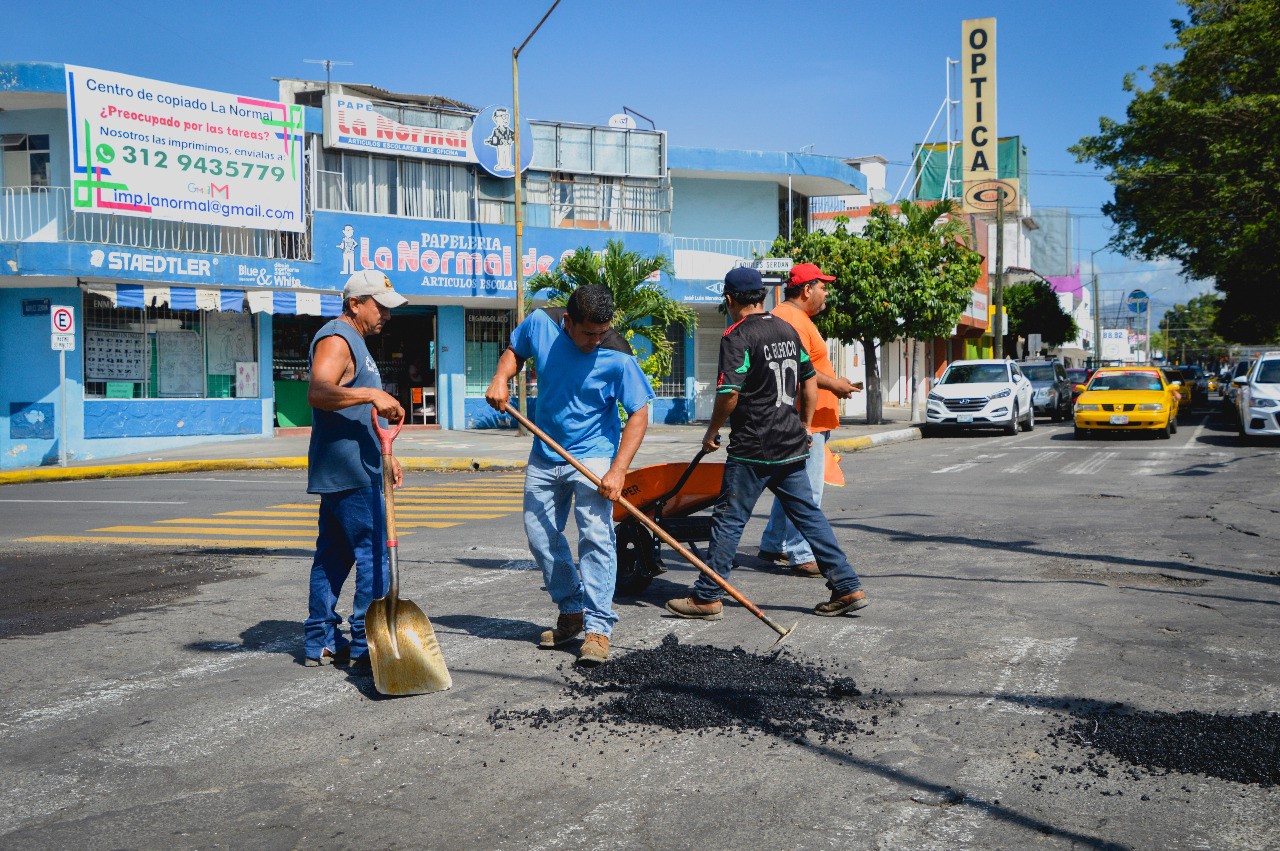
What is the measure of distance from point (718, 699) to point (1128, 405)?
65.8 feet

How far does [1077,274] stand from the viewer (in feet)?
322

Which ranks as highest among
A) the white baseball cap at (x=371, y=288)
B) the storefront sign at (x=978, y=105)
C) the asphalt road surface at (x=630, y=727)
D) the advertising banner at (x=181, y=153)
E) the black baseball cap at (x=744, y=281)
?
the storefront sign at (x=978, y=105)

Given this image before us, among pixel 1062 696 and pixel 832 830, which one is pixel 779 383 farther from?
pixel 832 830

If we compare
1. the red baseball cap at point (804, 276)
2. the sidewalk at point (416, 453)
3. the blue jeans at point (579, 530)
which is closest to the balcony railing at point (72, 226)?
the sidewalk at point (416, 453)

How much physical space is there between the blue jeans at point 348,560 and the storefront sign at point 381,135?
70.7ft

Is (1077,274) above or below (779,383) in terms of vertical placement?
above

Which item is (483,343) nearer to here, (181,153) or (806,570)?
(181,153)

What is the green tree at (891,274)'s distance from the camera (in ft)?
84.9

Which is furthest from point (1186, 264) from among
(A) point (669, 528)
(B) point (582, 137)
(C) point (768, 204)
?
(A) point (669, 528)

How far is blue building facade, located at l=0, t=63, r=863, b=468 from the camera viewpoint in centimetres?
2212

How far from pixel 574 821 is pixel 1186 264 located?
3774 cm

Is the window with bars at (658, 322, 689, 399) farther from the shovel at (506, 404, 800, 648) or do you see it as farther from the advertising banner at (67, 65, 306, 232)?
the shovel at (506, 404, 800, 648)

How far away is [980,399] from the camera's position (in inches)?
989

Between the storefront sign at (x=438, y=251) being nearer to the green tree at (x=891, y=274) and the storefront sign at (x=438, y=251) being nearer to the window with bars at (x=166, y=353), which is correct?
the window with bars at (x=166, y=353)
